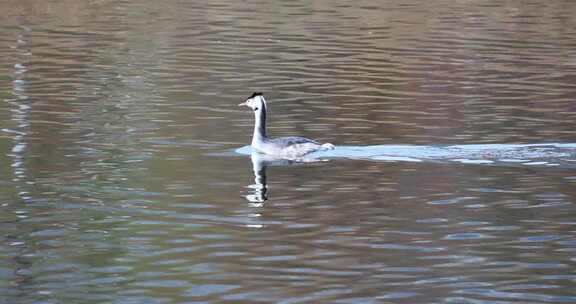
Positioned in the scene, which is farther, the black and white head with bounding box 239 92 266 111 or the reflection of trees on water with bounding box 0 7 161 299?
the black and white head with bounding box 239 92 266 111

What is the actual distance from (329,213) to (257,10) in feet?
115

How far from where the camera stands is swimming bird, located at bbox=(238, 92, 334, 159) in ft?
74.8

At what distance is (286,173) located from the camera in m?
22.0

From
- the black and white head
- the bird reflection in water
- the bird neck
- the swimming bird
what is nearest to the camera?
the bird reflection in water

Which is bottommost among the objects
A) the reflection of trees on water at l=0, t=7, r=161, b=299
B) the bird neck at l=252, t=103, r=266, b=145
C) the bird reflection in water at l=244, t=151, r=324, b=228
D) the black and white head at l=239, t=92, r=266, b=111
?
the bird reflection in water at l=244, t=151, r=324, b=228

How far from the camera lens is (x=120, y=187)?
20.1 metres

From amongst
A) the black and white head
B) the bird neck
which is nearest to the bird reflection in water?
the bird neck

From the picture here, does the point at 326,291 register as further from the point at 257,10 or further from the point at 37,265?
the point at 257,10

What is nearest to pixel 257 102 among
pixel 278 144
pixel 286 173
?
pixel 278 144

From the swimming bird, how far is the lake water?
0.24 m

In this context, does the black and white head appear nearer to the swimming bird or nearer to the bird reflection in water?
the swimming bird

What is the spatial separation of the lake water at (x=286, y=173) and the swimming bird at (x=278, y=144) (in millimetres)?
239

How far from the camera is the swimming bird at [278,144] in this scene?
22797 mm

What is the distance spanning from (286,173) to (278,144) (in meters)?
1.34
